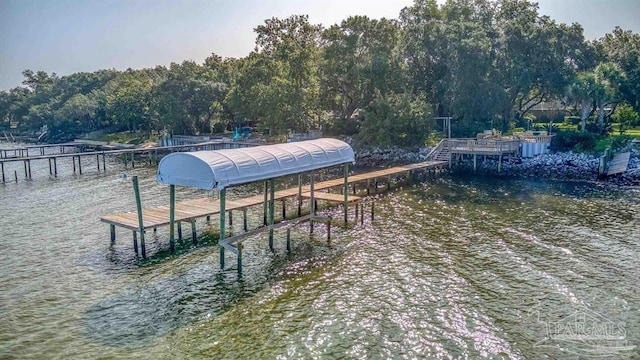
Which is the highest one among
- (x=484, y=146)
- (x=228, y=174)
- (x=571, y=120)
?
(x=571, y=120)

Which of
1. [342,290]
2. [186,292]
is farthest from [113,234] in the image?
[342,290]

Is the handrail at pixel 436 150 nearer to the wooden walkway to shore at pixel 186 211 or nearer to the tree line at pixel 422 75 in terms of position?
the tree line at pixel 422 75

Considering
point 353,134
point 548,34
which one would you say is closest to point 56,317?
point 353,134

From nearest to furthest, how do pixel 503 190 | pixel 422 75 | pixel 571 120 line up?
pixel 503 190 < pixel 422 75 < pixel 571 120

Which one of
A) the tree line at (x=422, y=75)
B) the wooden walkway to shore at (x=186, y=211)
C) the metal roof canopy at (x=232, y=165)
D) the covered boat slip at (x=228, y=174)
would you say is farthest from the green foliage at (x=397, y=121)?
the metal roof canopy at (x=232, y=165)

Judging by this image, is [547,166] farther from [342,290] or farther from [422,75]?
[342,290]

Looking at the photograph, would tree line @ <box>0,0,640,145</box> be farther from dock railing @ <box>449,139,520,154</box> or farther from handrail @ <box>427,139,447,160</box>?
→ dock railing @ <box>449,139,520,154</box>

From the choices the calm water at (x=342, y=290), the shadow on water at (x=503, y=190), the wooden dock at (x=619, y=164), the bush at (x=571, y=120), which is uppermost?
the bush at (x=571, y=120)
